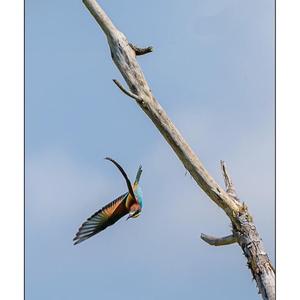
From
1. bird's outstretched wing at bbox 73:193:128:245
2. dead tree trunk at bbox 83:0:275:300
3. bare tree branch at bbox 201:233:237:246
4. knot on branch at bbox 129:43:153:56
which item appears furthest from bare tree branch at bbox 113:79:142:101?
bare tree branch at bbox 201:233:237:246

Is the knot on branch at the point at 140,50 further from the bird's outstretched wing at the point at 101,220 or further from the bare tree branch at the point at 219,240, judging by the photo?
the bare tree branch at the point at 219,240

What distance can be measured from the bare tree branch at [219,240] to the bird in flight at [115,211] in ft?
1.14

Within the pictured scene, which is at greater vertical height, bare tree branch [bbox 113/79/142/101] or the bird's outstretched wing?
bare tree branch [bbox 113/79/142/101]

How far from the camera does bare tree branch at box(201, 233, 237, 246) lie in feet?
10.8

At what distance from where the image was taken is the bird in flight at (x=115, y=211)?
3.21 metres

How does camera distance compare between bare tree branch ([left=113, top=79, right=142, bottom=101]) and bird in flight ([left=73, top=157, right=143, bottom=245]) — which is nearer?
bare tree branch ([left=113, top=79, right=142, bottom=101])

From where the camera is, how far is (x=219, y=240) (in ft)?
10.9

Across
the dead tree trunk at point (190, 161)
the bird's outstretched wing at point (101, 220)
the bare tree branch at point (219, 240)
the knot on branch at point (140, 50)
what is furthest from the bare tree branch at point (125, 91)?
the bare tree branch at point (219, 240)

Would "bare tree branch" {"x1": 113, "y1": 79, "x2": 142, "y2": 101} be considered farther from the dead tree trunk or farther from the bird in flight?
the bird in flight

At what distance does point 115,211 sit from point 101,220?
92mm

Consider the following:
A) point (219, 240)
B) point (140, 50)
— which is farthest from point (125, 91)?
point (219, 240)

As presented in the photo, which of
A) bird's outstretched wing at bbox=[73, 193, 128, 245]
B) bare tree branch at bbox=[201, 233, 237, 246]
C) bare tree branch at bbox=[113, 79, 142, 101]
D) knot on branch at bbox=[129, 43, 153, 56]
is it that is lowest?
bare tree branch at bbox=[201, 233, 237, 246]
